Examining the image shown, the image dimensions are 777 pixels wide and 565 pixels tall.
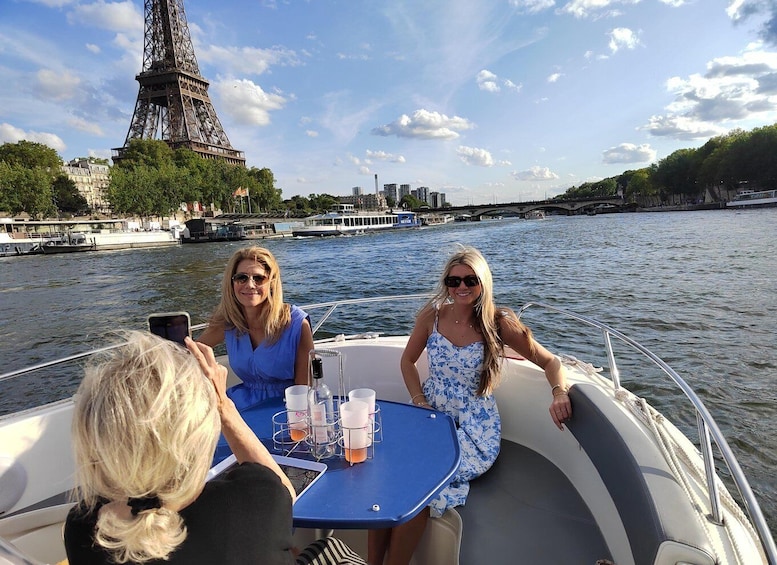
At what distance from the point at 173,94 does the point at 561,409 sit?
77374mm

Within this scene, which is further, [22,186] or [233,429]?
[22,186]

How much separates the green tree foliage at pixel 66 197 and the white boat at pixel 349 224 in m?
24.9

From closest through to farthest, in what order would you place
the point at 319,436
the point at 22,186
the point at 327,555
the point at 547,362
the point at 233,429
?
1. the point at 233,429
2. the point at 327,555
3. the point at 319,436
4. the point at 547,362
5. the point at 22,186

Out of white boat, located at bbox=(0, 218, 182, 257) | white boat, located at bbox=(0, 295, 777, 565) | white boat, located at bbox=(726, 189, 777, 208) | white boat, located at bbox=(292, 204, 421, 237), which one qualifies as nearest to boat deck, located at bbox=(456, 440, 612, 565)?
white boat, located at bbox=(0, 295, 777, 565)

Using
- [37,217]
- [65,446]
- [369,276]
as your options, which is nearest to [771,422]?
[65,446]

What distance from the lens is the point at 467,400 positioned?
2.37 m

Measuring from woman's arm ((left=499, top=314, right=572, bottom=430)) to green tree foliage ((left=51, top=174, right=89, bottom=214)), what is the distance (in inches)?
2375

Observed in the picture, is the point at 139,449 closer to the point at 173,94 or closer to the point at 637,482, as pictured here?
the point at 637,482

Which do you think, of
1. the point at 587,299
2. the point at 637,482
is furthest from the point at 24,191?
the point at 637,482

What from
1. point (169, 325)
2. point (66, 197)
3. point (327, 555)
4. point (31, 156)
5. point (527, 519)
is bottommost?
point (527, 519)

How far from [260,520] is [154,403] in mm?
345

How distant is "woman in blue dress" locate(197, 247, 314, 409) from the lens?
2.39 meters

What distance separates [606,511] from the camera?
6.62 ft

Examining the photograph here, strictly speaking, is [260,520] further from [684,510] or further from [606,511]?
[606,511]
